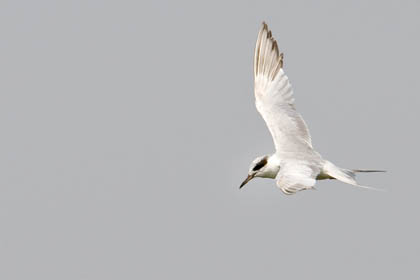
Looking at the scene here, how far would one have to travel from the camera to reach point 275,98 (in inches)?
716

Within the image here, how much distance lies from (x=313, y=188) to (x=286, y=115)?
385 centimetres

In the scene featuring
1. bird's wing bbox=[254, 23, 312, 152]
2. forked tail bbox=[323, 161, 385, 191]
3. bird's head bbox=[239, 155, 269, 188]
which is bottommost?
forked tail bbox=[323, 161, 385, 191]

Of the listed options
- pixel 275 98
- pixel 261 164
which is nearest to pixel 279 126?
pixel 275 98

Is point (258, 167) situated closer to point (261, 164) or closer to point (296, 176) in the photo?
point (261, 164)

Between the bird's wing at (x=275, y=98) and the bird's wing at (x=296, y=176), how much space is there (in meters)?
1.07

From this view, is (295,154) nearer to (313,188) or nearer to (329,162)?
(329,162)

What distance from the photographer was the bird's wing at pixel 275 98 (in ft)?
58.4

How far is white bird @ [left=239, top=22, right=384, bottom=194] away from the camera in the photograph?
16844 mm

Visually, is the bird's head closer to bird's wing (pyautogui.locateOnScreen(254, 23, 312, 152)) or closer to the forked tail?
bird's wing (pyautogui.locateOnScreen(254, 23, 312, 152))

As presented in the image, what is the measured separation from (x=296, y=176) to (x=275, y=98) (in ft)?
9.75

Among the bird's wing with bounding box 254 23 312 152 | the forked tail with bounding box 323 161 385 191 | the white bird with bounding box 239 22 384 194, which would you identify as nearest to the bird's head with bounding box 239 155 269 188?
the white bird with bounding box 239 22 384 194

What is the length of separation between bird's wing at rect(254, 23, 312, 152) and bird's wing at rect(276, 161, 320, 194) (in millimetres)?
1071

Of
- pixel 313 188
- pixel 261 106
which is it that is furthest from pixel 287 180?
pixel 261 106

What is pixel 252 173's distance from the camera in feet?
57.4
